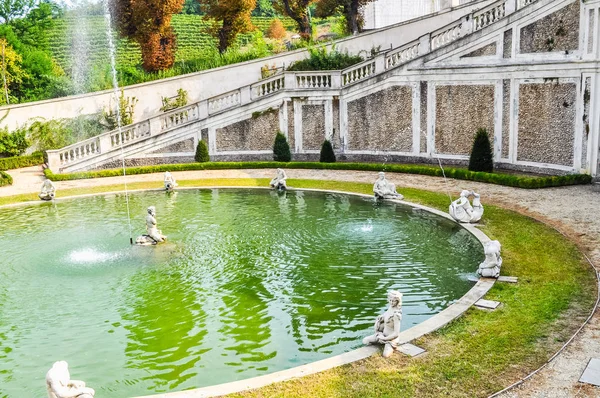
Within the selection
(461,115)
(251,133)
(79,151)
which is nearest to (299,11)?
(251,133)

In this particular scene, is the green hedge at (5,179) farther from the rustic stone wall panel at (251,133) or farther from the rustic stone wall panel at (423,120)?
the rustic stone wall panel at (423,120)

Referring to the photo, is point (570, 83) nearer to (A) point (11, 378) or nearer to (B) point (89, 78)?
(A) point (11, 378)

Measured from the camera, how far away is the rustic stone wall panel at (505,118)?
89.2 ft

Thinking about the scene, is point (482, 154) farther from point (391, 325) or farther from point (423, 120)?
point (391, 325)

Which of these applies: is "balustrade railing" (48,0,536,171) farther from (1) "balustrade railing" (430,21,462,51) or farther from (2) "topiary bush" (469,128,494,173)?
(2) "topiary bush" (469,128,494,173)

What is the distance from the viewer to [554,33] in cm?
2533

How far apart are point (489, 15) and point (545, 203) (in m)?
11.3

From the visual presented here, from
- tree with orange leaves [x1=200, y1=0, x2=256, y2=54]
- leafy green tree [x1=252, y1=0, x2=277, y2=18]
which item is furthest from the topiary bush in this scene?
leafy green tree [x1=252, y1=0, x2=277, y2=18]

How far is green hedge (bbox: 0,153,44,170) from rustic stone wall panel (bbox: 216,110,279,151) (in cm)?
1005

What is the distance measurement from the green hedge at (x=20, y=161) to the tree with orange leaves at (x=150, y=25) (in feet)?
39.4

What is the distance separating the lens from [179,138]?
33625 mm

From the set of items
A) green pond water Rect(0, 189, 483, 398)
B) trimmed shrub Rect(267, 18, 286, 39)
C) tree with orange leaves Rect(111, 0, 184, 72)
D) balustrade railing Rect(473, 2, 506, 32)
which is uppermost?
trimmed shrub Rect(267, 18, 286, 39)

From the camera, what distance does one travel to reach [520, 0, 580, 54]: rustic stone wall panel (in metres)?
24.6

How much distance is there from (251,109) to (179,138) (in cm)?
413
